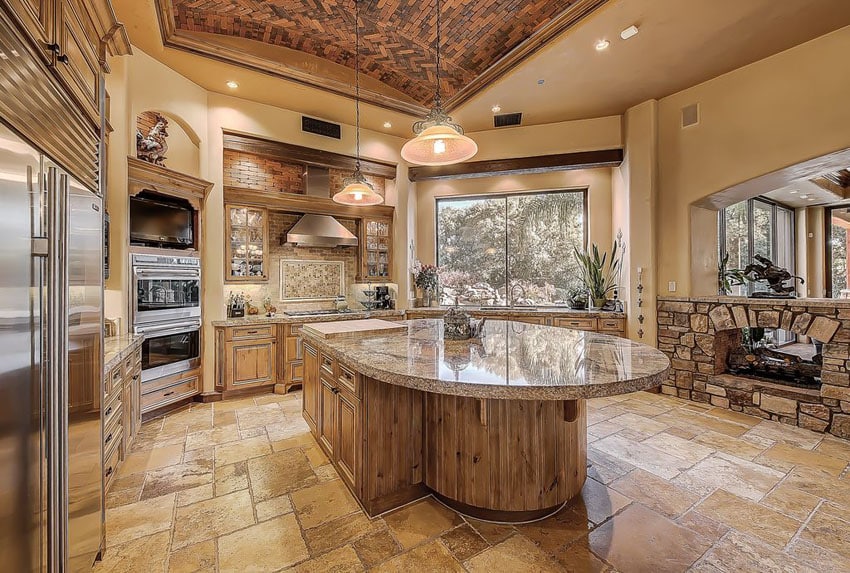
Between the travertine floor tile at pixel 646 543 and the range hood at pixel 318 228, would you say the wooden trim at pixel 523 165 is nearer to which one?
the range hood at pixel 318 228

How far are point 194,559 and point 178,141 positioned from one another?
14.4 feet

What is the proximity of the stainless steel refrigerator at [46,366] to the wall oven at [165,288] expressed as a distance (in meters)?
2.17

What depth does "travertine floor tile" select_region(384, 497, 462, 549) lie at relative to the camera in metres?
1.96

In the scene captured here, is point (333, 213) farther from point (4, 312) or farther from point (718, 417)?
point (718, 417)

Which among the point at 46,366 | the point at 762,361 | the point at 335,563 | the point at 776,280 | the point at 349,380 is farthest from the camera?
the point at 762,361

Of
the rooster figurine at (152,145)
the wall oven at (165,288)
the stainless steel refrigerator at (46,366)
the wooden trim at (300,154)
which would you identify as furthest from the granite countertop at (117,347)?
the wooden trim at (300,154)

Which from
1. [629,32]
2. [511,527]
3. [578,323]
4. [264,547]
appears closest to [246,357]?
[264,547]

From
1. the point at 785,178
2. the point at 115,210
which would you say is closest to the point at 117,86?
the point at 115,210

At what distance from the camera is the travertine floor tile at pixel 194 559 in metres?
A: 1.75

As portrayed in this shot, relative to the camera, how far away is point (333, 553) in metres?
1.84

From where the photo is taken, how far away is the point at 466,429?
205cm

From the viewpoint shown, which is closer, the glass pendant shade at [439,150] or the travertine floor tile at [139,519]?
the travertine floor tile at [139,519]

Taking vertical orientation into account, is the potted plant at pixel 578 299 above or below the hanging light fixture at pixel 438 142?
below

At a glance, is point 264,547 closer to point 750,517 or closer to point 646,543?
point 646,543
